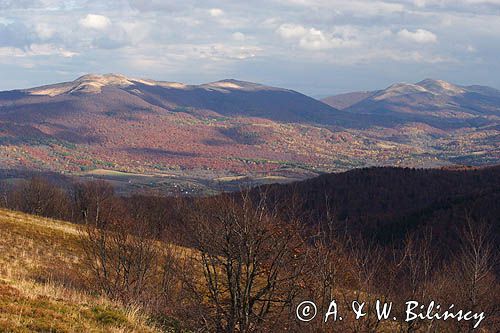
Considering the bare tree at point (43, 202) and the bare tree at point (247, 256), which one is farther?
the bare tree at point (43, 202)

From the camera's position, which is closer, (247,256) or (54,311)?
(54,311)

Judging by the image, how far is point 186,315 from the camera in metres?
19.2

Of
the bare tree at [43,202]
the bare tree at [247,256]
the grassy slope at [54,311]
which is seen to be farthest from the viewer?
the bare tree at [43,202]

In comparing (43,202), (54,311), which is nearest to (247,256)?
(54,311)

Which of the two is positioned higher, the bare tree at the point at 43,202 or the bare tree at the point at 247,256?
the bare tree at the point at 247,256

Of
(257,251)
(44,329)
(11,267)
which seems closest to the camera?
(44,329)

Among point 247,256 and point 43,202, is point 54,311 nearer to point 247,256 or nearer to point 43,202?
point 247,256

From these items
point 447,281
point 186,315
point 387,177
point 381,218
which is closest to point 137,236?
point 186,315

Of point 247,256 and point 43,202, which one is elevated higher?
point 247,256

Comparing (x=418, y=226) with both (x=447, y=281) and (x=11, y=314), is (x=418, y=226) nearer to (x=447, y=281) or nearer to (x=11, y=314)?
(x=447, y=281)

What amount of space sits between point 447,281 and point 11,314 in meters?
26.5

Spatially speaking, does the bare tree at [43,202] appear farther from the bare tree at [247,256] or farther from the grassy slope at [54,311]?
the bare tree at [247,256]

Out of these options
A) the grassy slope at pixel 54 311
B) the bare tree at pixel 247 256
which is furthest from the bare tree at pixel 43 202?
the bare tree at pixel 247 256

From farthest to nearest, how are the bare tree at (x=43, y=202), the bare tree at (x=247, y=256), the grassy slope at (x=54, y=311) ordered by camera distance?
1. the bare tree at (x=43, y=202)
2. the bare tree at (x=247, y=256)
3. the grassy slope at (x=54, y=311)
